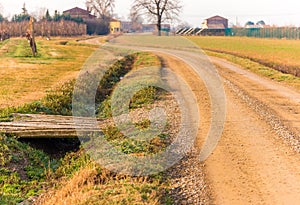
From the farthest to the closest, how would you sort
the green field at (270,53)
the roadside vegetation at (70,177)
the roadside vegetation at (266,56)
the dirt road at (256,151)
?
the green field at (270,53) → the roadside vegetation at (266,56) → the dirt road at (256,151) → the roadside vegetation at (70,177)

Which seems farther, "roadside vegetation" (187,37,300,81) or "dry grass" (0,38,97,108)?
"roadside vegetation" (187,37,300,81)

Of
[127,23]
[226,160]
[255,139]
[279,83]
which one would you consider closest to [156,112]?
[255,139]

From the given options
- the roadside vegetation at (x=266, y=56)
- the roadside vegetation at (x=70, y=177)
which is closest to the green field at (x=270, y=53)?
the roadside vegetation at (x=266, y=56)

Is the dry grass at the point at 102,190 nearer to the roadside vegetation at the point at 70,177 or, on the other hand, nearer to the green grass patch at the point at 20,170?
the roadside vegetation at the point at 70,177

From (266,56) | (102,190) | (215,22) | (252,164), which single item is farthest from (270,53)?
(215,22)

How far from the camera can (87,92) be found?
62.7 ft

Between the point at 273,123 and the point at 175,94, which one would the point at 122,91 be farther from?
the point at 273,123

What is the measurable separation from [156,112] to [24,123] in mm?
4050

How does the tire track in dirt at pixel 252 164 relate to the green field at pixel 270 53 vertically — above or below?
below

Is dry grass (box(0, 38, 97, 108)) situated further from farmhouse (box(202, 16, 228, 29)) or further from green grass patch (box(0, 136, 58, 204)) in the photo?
farmhouse (box(202, 16, 228, 29))

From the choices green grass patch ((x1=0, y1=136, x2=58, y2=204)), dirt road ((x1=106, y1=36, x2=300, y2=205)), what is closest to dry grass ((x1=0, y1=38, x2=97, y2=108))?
green grass patch ((x1=0, y1=136, x2=58, y2=204))

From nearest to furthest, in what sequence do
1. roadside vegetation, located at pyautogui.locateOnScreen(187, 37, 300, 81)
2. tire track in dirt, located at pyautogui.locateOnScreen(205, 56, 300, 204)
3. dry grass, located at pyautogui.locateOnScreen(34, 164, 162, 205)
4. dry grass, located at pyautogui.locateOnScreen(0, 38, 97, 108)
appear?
1. dry grass, located at pyautogui.locateOnScreen(34, 164, 162, 205)
2. tire track in dirt, located at pyautogui.locateOnScreen(205, 56, 300, 204)
3. dry grass, located at pyautogui.locateOnScreen(0, 38, 97, 108)
4. roadside vegetation, located at pyautogui.locateOnScreen(187, 37, 300, 81)

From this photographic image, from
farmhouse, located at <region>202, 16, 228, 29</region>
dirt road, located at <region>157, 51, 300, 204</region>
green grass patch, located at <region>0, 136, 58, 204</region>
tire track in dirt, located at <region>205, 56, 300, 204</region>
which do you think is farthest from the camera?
farmhouse, located at <region>202, 16, 228, 29</region>

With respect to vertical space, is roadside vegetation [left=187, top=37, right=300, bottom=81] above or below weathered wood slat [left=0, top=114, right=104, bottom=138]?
above
